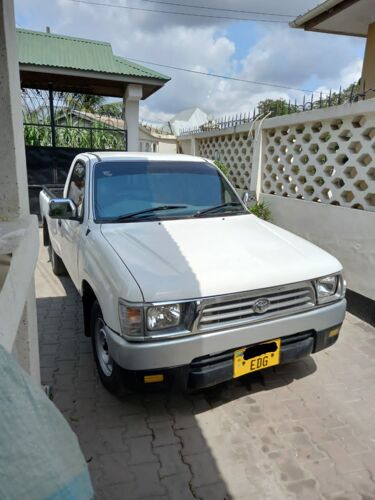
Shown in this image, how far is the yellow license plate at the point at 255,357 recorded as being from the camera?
2.52 m

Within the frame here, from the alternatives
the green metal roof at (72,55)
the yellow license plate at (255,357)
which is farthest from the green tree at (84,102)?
the yellow license plate at (255,357)

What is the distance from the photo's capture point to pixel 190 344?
233 cm

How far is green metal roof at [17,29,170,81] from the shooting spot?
27.8 ft

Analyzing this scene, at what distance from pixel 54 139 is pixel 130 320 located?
797cm

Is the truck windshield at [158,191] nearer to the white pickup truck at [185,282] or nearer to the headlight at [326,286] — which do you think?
the white pickup truck at [185,282]

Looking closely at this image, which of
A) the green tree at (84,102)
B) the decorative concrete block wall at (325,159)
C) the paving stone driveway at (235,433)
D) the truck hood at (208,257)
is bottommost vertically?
the paving stone driveway at (235,433)

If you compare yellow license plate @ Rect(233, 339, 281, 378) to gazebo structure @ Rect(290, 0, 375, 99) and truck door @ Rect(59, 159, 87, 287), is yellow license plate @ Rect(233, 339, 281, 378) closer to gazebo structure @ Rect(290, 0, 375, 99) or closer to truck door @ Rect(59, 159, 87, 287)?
truck door @ Rect(59, 159, 87, 287)

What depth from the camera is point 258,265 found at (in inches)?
103

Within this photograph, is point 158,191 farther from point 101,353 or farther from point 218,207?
point 101,353

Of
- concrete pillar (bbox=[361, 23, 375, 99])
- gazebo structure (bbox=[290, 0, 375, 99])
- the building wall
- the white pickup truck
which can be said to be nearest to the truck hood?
the white pickup truck

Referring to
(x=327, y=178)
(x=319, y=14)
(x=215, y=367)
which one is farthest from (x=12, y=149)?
(x=319, y=14)

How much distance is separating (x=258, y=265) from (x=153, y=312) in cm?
83

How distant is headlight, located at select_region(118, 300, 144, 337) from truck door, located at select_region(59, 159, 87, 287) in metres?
1.29

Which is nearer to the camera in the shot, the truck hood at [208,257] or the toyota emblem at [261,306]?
the truck hood at [208,257]
